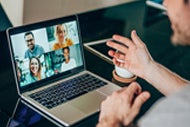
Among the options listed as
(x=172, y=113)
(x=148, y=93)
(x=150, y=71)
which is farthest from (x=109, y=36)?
(x=172, y=113)

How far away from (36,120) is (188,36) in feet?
1.76

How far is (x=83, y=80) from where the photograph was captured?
136cm

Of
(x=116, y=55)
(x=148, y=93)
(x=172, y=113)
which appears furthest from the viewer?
(x=116, y=55)

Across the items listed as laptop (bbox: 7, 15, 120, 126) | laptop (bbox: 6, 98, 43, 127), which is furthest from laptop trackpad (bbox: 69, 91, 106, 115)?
laptop (bbox: 6, 98, 43, 127)

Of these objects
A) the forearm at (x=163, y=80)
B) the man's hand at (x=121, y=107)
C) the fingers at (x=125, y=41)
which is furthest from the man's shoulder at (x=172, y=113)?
the fingers at (x=125, y=41)

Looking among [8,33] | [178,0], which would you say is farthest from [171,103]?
[8,33]

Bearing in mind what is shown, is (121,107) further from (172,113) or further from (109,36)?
(109,36)

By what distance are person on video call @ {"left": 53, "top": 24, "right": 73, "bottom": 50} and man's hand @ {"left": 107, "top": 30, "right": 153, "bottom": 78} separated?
203 mm

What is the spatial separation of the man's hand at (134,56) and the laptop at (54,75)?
0.11m

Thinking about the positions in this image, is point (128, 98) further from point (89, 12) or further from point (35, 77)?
point (89, 12)

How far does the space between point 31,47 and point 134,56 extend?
39 cm

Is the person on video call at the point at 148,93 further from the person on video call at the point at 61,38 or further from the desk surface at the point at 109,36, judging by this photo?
the person on video call at the point at 61,38

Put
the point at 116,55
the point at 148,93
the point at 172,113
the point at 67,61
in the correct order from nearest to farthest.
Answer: the point at 172,113
the point at 148,93
the point at 67,61
the point at 116,55

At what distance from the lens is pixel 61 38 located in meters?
1.35
